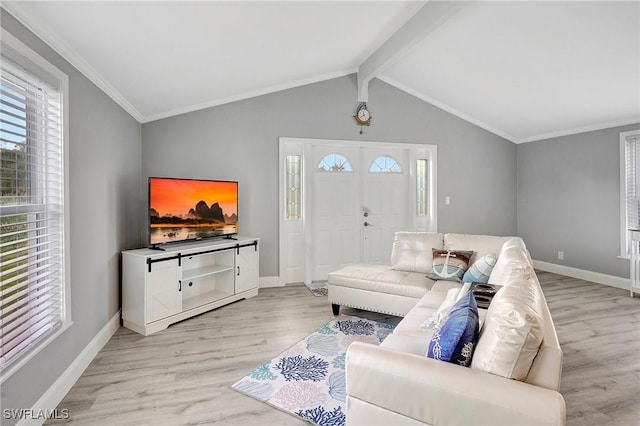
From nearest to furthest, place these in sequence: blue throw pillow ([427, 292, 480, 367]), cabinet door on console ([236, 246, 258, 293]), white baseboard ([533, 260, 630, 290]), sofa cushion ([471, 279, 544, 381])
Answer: sofa cushion ([471, 279, 544, 381]) < blue throw pillow ([427, 292, 480, 367]) < cabinet door on console ([236, 246, 258, 293]) < white baseboard ([533, 260, 630, 290])

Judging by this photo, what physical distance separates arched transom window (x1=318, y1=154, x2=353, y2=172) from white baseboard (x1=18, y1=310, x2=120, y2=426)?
10.6ft

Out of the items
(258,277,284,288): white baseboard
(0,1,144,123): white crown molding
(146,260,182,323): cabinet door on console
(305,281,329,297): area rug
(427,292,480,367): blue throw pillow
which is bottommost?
(305,281,329,297): area rug

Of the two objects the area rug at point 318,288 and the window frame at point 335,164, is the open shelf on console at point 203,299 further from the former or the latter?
the window frame at point 335,164

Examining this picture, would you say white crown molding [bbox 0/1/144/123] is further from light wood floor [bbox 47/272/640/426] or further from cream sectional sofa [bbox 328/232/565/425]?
cream sectional sofa [bbox 328/232/565/425]

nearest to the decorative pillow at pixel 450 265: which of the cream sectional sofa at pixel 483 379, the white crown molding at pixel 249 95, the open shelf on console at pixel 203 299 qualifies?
the cream sectional sofa at pixel 483 379

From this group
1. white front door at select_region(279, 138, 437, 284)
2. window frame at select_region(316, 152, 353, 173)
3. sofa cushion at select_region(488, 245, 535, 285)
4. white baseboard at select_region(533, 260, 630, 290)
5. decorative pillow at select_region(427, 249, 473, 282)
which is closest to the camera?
sofa cushion at select_region(488, 245, 535, 285)

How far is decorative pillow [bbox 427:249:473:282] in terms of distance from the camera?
3.08m

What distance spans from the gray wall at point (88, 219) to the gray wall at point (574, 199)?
621cm

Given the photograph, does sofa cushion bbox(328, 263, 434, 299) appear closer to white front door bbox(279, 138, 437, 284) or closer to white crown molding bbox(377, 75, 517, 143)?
white front door bbox(279, 138, 437, 284)

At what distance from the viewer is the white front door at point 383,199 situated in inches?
201

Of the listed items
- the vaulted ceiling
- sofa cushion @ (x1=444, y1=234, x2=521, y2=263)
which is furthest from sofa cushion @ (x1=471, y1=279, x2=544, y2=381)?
the vaulted ceiling

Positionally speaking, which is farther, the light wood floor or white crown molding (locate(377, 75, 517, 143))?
white crown molding (locate(377, 75, 517, 143))

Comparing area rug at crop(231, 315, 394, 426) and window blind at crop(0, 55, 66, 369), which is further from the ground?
window blind at crop(0, 55, 66, 369)

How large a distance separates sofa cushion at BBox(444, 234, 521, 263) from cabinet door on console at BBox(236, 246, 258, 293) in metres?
2.30
